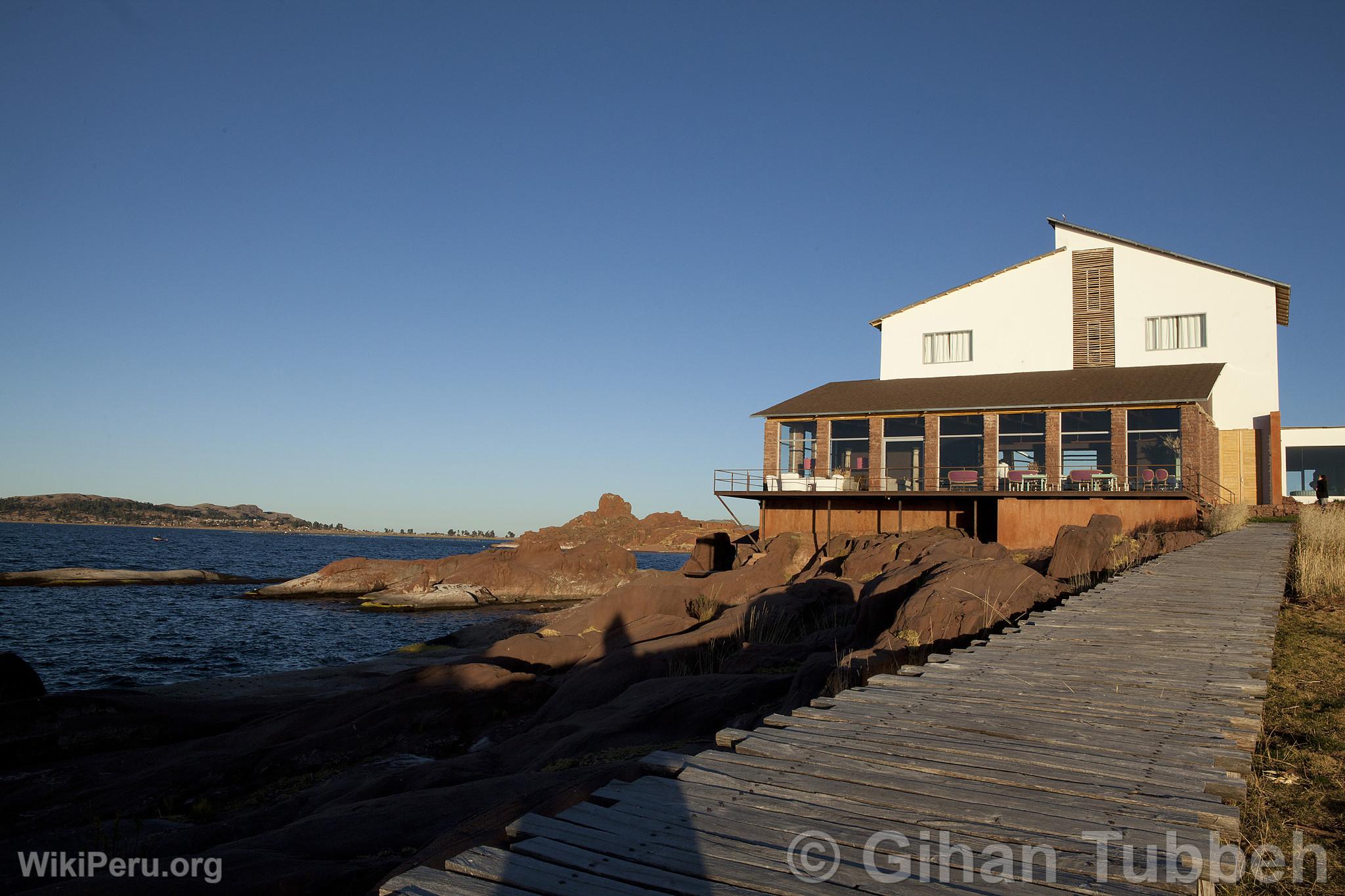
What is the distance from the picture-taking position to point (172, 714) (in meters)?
14.2

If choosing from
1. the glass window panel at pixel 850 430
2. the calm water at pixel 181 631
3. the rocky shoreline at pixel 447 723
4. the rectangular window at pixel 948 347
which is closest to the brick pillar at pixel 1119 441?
the glass window panel at pixel 850 430

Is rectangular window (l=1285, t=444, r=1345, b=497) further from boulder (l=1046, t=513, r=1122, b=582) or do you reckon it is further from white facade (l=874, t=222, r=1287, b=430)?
boulder (l=1046, t=513, r=1122, b=582)

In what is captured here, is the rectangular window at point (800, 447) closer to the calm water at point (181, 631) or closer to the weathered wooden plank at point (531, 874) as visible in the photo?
the calm water at point (181, 631)

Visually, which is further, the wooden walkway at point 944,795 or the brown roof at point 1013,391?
the brown roof at point 1013,391

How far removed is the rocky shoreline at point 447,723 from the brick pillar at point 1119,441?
1170 centimetres

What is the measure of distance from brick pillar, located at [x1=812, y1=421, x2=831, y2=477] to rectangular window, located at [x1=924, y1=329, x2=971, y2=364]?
772cm

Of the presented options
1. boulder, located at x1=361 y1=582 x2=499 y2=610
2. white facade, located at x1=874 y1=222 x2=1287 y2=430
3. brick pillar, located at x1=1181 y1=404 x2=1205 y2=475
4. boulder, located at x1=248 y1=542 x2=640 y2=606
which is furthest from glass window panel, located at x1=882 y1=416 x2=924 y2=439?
boulder, located at x1=361 y1=582 x2=499 y2=610

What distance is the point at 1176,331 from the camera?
3631 centimetres

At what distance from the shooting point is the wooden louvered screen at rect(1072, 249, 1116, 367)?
123 feet

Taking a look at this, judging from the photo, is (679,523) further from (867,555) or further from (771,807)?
(771,807)

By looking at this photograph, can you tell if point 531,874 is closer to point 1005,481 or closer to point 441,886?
point 441,886

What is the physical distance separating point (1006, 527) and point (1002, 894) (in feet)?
95.1

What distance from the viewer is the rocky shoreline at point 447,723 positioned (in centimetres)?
635

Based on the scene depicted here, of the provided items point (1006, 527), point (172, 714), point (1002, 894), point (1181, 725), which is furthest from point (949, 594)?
point (1006, 527)
